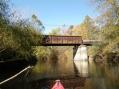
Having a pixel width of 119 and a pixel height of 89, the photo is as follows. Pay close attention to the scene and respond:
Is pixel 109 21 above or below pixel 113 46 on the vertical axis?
above

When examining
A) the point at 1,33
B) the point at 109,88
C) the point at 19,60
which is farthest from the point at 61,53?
the point at 109,88

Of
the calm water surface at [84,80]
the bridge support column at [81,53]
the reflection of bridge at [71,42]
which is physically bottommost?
the calm water surface at [84,80]

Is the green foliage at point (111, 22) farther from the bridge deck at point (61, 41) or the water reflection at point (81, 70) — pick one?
the bridge deck at point (61, 41)

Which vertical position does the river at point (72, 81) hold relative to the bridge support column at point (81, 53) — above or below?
below

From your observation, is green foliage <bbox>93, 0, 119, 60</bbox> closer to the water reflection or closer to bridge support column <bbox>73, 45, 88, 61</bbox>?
the water reflection

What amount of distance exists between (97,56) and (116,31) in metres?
38.2

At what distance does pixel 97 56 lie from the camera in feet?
295

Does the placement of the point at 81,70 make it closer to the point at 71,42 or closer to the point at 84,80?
the point at 84,80

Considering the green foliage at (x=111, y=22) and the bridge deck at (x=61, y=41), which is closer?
the green foliage at (x=111, y=22)

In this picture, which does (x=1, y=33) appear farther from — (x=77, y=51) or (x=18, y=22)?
(x=77, y=51)

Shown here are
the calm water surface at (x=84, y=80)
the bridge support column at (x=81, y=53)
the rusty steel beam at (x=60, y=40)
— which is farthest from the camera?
the bridge support column at (x=81, y=53)

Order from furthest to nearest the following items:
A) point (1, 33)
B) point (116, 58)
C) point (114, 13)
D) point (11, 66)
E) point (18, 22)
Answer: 1. point (116, 58)
2. point (11, 66)
3. point (18, 22)
4. point (114, 13)
5. point (1, 33)

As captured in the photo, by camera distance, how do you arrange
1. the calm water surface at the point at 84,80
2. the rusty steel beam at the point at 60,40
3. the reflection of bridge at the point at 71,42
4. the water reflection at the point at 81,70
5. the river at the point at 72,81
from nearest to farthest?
1. the river at the point at 72,81
2. the calm water surface at the point at 84,80
3. the water reflection at the point at 81,70
4. the rusty steel beam at the point at 60,40
5. the reflection of bridge at the point at 71,42

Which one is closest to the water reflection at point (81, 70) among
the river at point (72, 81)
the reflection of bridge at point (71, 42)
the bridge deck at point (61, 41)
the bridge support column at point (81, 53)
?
the river at point (72, 81)
